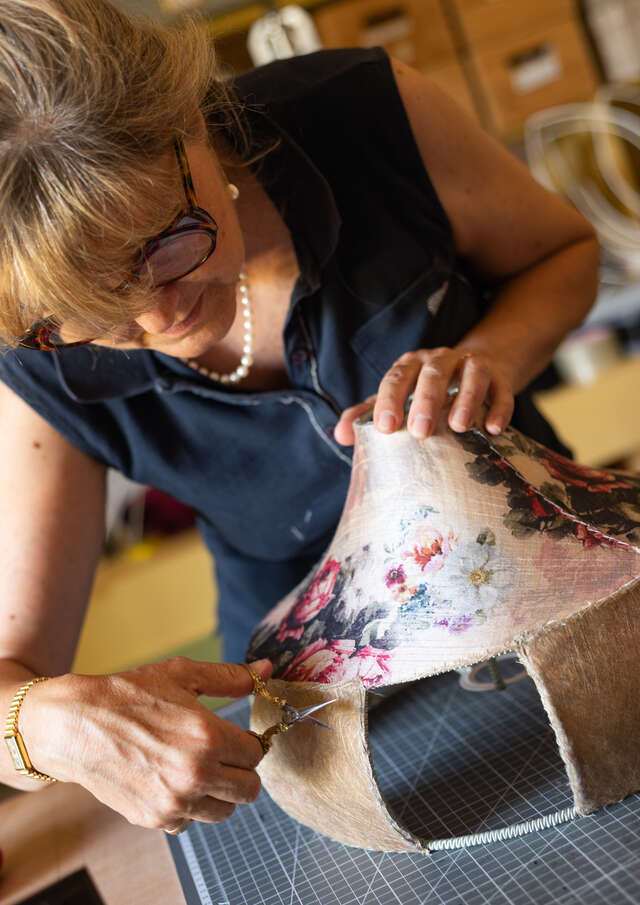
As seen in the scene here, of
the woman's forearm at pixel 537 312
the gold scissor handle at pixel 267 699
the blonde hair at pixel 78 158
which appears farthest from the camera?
the woman's forearm at pixel 537 312

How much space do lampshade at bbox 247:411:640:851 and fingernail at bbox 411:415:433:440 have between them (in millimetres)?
15

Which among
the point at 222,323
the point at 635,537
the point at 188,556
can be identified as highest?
the point at 222,323

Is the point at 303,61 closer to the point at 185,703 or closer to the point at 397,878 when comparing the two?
the point at 185,703

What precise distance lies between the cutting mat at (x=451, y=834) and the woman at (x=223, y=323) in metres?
0.13

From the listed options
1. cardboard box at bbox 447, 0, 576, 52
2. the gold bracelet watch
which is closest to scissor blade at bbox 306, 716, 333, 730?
the gold bracelet watch

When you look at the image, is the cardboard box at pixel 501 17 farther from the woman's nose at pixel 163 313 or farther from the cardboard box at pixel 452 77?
the woman's nose at pixel 163 313

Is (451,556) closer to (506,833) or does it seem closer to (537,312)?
(506,833)

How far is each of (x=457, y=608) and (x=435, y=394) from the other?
0.20 metres

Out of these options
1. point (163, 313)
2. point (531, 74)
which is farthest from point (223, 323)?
point (531, 74)

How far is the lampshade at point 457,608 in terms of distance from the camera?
27.1 inches

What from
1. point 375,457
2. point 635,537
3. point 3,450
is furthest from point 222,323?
point 635,537

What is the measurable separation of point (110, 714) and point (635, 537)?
0.47 m

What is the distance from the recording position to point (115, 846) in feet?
3.22

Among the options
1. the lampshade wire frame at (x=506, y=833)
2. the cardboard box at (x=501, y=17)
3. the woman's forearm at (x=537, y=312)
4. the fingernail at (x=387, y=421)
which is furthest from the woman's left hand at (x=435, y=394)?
the cardboard box at (x=501, y=17)
